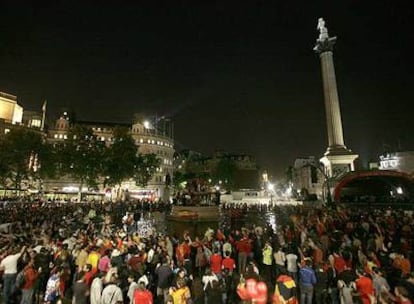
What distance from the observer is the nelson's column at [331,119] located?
44469 mm

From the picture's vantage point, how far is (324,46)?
53.2 meters

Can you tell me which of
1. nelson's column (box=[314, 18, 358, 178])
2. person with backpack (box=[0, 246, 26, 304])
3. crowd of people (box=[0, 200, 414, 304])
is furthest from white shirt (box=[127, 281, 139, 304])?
nelson's column (box=[314, 18, 358, 178])

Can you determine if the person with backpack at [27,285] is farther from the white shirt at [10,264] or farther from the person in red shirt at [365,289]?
the person in red shirt at [365,289]

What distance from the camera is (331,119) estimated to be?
49.7 meters

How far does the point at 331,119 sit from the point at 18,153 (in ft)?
203

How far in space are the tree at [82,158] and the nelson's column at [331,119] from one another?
46.4m

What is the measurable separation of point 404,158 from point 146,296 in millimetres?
129890

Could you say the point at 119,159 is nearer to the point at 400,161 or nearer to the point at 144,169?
the point at 144,169

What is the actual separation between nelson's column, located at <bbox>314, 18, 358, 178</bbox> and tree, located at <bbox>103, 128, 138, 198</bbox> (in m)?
40.7

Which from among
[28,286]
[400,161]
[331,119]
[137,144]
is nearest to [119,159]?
[137,144]

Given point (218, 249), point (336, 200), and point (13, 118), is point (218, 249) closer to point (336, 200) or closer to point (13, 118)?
point (336, 200)

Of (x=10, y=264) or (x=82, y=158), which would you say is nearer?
(x=10, y=264)

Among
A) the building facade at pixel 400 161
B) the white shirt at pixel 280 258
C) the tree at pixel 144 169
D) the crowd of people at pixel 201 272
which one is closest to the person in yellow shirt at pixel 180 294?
the crowd of people at pixel 201 272

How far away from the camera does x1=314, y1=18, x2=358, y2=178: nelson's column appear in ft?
146
